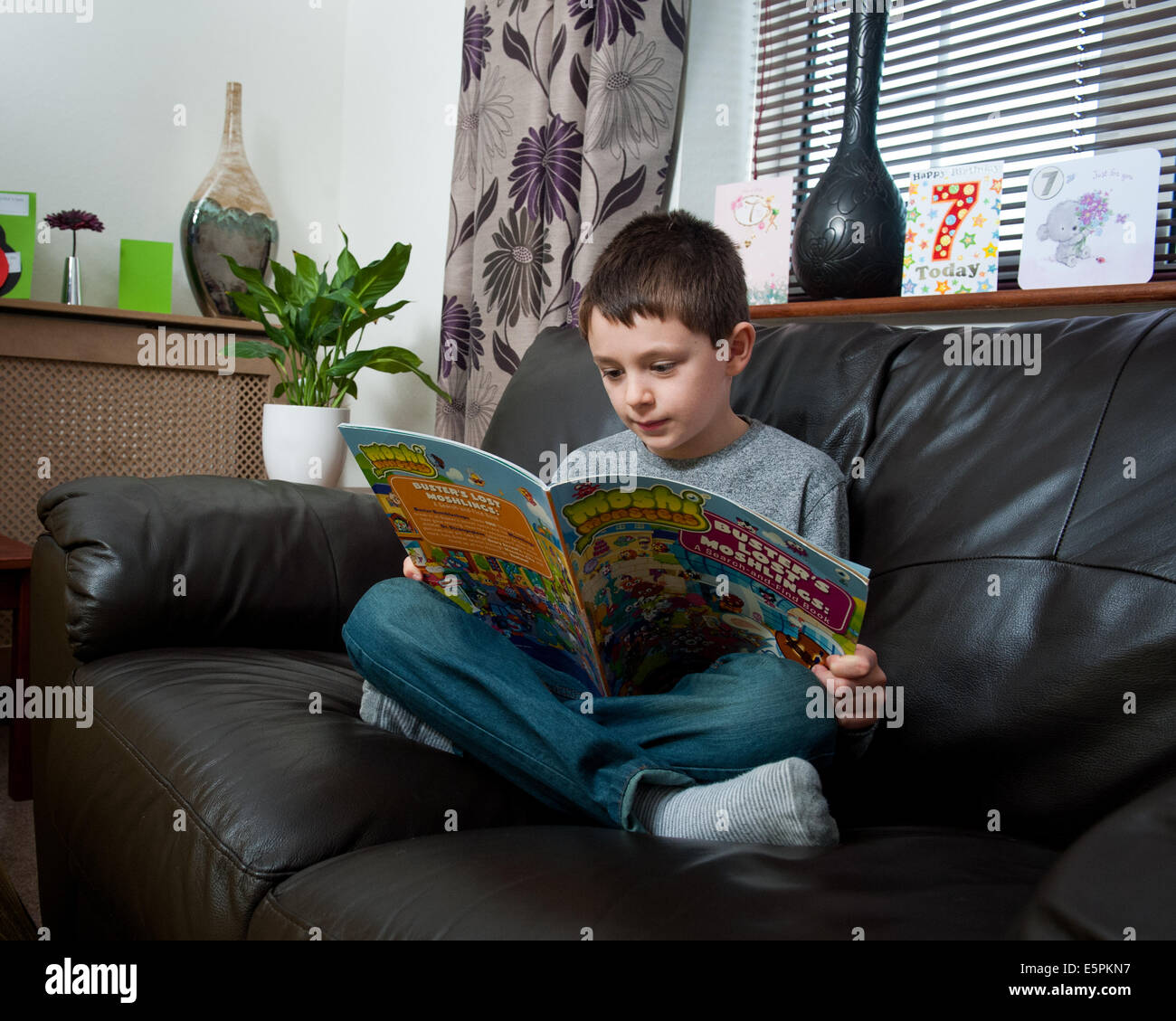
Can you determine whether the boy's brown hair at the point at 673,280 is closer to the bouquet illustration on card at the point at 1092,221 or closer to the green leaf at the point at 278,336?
the bouquet illustration on card at the point at 1092,221

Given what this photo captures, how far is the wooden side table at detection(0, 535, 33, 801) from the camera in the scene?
72.5 inches

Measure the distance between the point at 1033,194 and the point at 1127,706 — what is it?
97 centimetres

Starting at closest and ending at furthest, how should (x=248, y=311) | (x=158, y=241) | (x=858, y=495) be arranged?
(x=858, y=495) < (x=248, y=311) < (x=158, y=241)

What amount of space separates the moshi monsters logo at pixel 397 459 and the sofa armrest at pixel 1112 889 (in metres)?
0.61

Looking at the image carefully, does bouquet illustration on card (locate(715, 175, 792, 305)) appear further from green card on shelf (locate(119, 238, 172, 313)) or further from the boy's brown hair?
green card on shelf (locate(119, 238, 172, 313))

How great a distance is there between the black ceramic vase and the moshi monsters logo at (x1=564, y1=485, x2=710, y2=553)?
961mm

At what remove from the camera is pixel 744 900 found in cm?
67

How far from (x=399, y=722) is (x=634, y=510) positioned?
38cm

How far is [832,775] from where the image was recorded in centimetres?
104

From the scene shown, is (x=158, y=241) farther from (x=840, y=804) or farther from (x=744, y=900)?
(x=744, y=900)

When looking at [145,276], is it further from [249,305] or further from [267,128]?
[267,128]

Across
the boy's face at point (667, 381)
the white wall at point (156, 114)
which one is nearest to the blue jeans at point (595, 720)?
the boy's face at point (667, 381)

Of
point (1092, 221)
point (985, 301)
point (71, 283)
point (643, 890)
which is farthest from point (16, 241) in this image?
point (643, 890)
